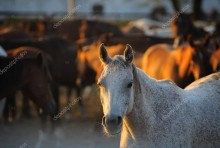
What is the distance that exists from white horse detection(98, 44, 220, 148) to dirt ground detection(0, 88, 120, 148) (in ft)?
13.5

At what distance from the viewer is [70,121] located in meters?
12.8

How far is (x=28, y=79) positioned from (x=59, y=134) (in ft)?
7.29

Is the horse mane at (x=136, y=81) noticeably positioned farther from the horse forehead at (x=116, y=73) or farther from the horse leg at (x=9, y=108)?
the horse leg at (x=9, y=108)

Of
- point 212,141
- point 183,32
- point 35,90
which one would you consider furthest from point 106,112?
point 183,32

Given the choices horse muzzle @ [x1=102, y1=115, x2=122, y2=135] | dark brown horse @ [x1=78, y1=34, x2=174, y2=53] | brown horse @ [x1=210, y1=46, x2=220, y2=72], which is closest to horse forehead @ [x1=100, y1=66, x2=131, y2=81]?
horse muzzle @ [x1=102, y1=115, x2=122, y2=135]

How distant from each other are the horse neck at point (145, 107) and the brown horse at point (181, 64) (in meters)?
4.57

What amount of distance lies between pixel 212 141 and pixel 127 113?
109 cm

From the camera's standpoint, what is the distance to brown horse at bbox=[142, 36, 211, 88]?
405 inches

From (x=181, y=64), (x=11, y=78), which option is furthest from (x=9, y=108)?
(x=181, y=64)

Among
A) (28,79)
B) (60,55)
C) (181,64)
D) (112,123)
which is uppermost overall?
(112,123)

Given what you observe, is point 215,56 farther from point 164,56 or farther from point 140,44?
point 140,44

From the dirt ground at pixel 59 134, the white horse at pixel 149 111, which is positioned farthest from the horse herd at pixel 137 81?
the dirt ground at pixel 59 134

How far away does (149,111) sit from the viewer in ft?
17.6

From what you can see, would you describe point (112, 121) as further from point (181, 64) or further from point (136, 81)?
point (181, 64)
